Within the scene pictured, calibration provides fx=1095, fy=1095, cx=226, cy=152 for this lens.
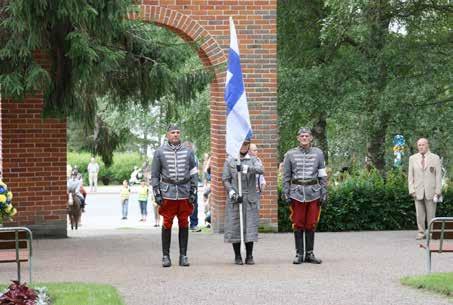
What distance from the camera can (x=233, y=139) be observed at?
47.6 feet

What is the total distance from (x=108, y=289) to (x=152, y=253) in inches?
179

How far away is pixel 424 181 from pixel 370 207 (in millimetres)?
2278

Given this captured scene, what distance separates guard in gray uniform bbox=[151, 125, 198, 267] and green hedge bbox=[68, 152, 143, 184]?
38.4 m

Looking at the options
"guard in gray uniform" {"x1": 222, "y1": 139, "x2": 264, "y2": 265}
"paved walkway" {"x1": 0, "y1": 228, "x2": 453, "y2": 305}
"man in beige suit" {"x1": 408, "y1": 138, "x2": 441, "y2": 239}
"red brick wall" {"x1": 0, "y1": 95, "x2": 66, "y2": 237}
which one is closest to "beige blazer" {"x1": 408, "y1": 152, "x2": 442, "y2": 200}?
"man in beige suit" {"x1": 408, "y1": 138, "x2": 441, "y2": 239}

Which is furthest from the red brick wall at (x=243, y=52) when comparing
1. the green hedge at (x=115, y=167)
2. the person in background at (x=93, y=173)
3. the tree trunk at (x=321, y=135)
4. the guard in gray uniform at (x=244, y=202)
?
the green hedge at (x=115, y=167)

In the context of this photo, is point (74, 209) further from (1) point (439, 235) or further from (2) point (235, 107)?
(1) point (439, 235)

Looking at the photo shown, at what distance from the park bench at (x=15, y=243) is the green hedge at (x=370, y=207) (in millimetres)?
8318

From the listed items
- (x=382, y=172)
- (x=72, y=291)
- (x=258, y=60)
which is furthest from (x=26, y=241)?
(x=382, y=172)

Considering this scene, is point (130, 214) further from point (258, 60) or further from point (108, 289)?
point (108, 289)

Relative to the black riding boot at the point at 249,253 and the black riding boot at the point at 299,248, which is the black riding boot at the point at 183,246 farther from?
the black riding boot at the point at 299,248

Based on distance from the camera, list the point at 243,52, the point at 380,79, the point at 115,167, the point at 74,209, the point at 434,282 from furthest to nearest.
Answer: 1. the point at 115,167
2. the point at 74,209
3. the point at 380,79
4. the point at 243,52
5. the point at 434,282

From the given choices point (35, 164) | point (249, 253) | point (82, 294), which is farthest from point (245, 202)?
point (35, 164)

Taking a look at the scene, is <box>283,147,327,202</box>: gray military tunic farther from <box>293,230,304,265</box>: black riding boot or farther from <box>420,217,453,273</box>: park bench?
<box>420,217,453,273</box>: park bench

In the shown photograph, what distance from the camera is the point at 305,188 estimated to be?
555 inches
